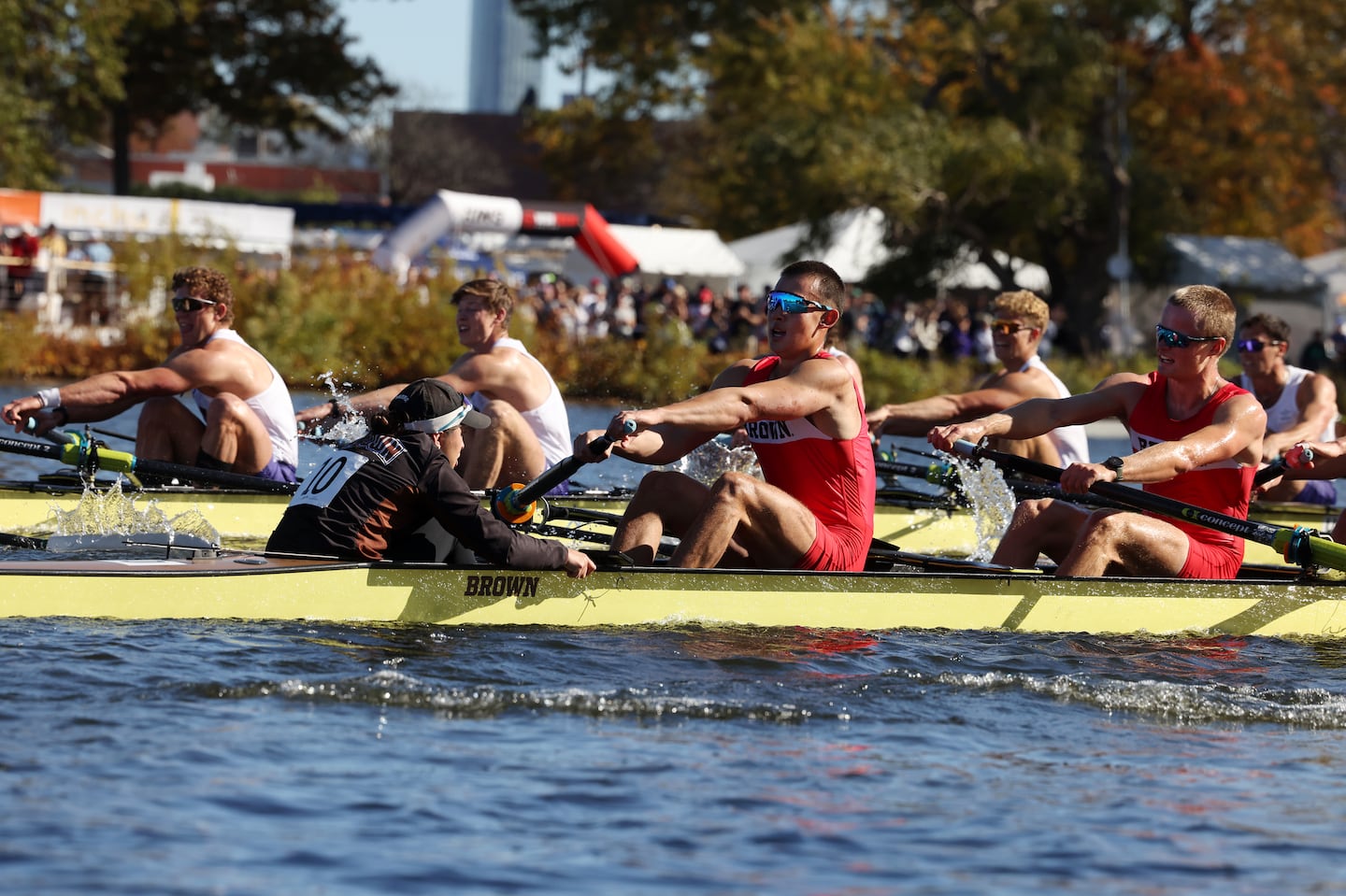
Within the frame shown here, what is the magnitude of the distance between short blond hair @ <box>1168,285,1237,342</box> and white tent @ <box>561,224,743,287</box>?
1070 inches

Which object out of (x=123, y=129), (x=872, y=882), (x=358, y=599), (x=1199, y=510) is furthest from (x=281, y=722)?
(x=123, y=129)

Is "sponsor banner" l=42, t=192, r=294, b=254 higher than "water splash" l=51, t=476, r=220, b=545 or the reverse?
higher

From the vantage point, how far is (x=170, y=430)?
11.4m

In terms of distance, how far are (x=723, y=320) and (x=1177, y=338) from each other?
839 inches

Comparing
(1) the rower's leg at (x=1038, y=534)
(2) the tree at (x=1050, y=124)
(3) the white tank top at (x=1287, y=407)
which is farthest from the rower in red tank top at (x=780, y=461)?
(2) the tree at (x=1050, y=124)

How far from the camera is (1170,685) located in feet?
24.5

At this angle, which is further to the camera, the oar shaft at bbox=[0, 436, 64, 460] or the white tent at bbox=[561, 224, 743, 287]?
the white tent at bbox=[561, 224, 743, 287]

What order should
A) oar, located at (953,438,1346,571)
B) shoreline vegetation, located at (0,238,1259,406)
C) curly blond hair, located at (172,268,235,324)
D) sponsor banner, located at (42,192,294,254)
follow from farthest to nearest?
1. sponsor banner, located at (42,192,294,254)
2. shoreline vegetation, located at (0,238,1259,406)
3. curly blond hair, located at (172,268,235,324)
4. oar, located at (953,438,1346,571)

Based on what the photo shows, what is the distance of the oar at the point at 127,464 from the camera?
33.8 feet

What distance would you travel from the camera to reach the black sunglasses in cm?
1083

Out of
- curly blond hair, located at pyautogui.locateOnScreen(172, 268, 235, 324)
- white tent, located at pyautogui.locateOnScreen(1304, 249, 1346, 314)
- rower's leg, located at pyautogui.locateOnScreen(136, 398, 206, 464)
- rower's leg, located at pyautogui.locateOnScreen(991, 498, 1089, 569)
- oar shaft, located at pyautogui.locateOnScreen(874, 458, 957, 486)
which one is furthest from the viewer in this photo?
white tent, located at pyautogui.locateOnScreen(1304, 249, 1346, 314)

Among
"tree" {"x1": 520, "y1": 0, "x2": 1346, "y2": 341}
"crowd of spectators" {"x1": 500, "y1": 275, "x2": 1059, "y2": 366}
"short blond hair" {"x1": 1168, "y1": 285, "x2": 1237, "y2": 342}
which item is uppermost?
"tree" {"x1": 520, "y1": 0, "x2": 1346, "y2": 341}

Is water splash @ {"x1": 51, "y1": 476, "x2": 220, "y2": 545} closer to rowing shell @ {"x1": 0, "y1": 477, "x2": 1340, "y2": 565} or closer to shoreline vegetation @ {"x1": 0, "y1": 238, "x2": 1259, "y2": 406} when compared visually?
rowing shell @ {"x1": 0, "y1": 477, "x2": 1340, "y2": 565}

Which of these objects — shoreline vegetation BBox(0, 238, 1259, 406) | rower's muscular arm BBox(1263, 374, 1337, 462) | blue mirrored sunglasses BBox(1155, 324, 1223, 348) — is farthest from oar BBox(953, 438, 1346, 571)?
shoreline vegetation BBox(0, 238, 1259, 406)
